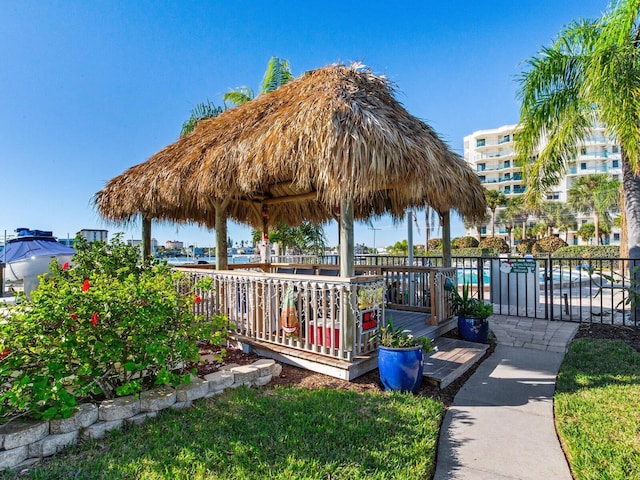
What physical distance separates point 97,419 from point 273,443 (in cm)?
159

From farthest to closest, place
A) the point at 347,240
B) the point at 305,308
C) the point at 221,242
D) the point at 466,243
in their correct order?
the point at 466,243 → the point at 221,242 → the point at 347,240 → the point at 305,308

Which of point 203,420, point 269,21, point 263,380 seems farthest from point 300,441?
point 269,21

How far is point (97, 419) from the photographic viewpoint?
301 cm

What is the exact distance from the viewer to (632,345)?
560cm

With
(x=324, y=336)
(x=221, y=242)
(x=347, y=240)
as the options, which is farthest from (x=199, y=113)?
(x=324, y=336)

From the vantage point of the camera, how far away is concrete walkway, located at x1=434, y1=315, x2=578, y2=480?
8.38 ft

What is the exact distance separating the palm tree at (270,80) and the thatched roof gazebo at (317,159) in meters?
6.81

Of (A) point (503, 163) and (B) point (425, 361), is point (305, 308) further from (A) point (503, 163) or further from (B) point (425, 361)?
(A) point (503, 163)

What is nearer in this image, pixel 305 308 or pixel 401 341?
pixel 401 341

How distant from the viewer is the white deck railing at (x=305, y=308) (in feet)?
14.0

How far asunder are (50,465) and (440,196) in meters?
5.40

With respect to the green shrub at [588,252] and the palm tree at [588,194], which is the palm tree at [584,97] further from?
the palm tree at [588,194]

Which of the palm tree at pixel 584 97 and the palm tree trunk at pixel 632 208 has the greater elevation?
the palm tree at pixel 584 97

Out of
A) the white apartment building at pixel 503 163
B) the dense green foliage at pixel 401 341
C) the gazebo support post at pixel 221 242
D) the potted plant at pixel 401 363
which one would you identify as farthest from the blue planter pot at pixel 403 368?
the white apartment building at pixel 503 163
